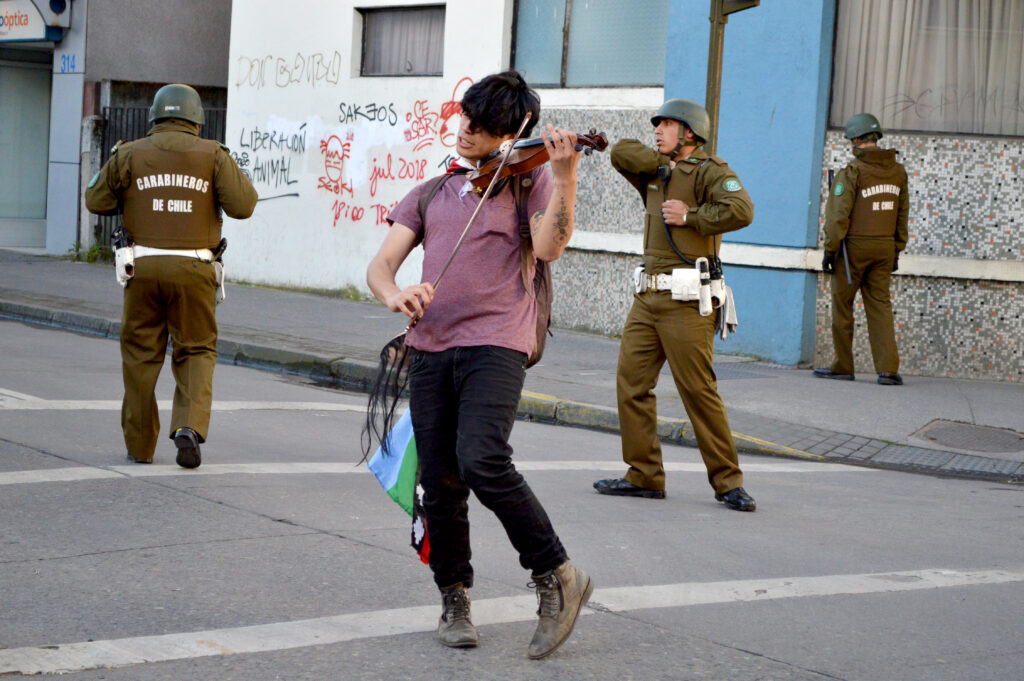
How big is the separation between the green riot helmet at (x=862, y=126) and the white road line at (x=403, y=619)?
608 centimetres

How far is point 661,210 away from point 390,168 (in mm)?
9375

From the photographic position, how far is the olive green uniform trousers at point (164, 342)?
717 cm

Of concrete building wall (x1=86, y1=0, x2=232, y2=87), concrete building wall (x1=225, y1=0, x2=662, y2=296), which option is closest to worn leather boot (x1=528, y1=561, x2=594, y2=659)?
concrete building wall (x1=225, y1=0, x2=662, y2=296)

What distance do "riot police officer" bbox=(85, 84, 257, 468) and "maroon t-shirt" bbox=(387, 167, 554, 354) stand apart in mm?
3022

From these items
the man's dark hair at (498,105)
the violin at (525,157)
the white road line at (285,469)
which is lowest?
the white road line at (285,469)

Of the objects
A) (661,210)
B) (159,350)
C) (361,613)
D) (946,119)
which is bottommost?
(361,613)

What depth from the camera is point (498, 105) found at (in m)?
4.38

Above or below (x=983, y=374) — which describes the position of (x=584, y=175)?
above

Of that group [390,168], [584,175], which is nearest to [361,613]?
[584,175]

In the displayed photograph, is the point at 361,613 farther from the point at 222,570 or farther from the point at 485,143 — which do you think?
the point at 485,143

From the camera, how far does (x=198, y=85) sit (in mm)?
20797

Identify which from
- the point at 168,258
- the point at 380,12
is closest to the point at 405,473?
the point at 168,258

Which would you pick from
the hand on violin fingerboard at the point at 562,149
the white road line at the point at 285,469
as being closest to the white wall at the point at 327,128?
the white road line at the point at 285,469

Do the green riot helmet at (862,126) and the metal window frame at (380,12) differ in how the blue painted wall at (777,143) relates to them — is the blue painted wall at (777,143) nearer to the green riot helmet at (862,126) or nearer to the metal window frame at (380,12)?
the green riot helmet at (862,126)
